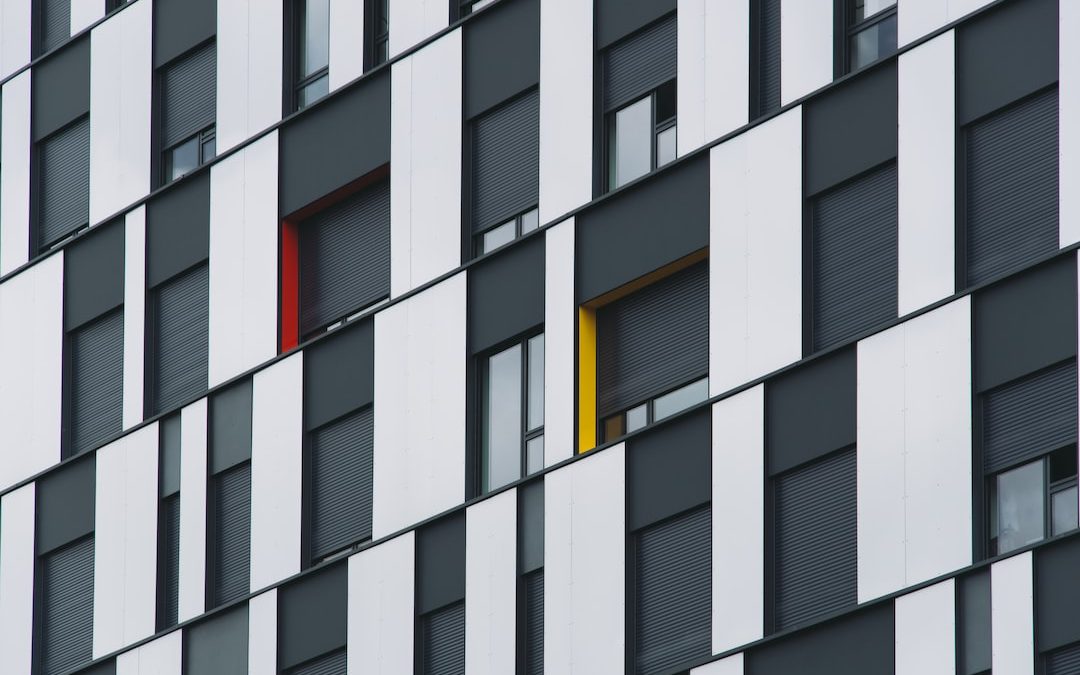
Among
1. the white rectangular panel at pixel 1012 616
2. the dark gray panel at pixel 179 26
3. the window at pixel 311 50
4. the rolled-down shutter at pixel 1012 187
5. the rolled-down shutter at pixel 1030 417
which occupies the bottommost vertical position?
the white rectangular panel at pixel 1012 616

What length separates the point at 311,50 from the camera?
41062mm

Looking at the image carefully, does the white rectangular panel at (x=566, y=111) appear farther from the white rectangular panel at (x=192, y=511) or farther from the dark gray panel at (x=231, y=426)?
the white rectangular panel at (x=192, y=511)

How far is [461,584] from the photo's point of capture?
1437 inches

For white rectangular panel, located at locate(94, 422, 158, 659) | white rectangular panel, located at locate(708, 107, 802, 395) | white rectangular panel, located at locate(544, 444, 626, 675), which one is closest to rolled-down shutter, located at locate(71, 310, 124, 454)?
white rectangular panel, located at locate(94, 422, 158, 659)

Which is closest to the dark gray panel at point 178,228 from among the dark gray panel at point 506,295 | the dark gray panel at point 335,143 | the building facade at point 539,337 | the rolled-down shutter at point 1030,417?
the building facade at point 539,337

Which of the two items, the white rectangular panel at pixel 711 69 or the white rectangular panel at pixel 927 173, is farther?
the white rectangular panel at pixel 711 69

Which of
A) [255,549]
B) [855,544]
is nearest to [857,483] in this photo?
[855,544]

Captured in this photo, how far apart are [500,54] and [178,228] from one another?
5789 millimetres

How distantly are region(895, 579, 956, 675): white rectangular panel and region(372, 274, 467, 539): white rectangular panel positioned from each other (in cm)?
688

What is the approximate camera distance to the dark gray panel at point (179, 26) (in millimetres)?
42312

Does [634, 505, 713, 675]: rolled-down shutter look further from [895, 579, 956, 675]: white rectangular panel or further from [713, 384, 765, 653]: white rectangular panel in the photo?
[895, 579, 956, 675]: white rectangular panel

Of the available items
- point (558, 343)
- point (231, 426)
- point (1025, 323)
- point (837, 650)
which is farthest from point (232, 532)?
point (1025, 323)

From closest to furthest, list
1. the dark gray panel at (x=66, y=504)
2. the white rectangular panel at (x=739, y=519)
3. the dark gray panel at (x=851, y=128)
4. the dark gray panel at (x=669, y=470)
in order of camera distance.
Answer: the white rectangular panel at (x=739, y=519)
the dark gray panel at (x=851, y=128)
the dark gray panel at (x=669, y=470)
the dark gray panel at (x=66, y=504)

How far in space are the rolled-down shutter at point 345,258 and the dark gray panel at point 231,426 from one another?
1100 mm
